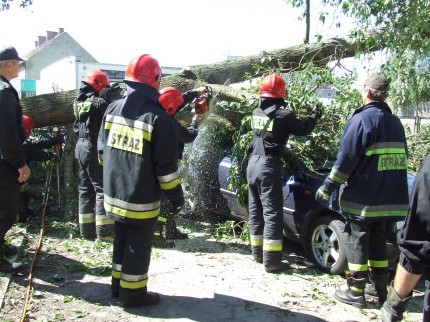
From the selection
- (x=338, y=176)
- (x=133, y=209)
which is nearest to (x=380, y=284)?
(x=338, y=176)

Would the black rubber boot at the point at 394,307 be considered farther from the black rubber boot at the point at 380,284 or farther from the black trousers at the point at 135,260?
the black trousers at the point at 135,260

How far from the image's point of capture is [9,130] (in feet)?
12.9

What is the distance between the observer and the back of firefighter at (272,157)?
194 inches

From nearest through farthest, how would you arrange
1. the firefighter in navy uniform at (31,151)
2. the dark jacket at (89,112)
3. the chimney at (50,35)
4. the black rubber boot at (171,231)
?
the firefighter in navy uniform at (31,151)
the dark jacket at (89,112)
the black rubber boot at (171,231)
the chimney at (50,35)

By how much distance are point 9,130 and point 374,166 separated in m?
3.28

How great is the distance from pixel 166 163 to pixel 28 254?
8.26 ft

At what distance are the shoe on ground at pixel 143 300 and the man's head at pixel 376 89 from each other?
2674 millimetres

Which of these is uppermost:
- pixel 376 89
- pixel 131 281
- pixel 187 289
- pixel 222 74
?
pixel 222 74

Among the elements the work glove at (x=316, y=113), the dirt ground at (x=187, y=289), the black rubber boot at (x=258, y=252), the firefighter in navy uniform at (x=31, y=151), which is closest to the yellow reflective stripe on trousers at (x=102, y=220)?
the dirt ground at (x=187, y=289)

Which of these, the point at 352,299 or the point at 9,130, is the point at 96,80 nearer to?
the point at 9,130

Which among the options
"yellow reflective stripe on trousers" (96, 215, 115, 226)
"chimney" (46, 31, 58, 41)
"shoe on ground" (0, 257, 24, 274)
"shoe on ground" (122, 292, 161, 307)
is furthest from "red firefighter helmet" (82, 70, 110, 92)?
"chimney" (46, 31, 58, 41)

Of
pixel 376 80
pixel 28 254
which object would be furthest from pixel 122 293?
pixel 376 80

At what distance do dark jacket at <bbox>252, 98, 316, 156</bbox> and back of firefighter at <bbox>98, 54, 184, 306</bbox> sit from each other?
1.55m

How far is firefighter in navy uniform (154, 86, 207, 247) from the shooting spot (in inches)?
184
